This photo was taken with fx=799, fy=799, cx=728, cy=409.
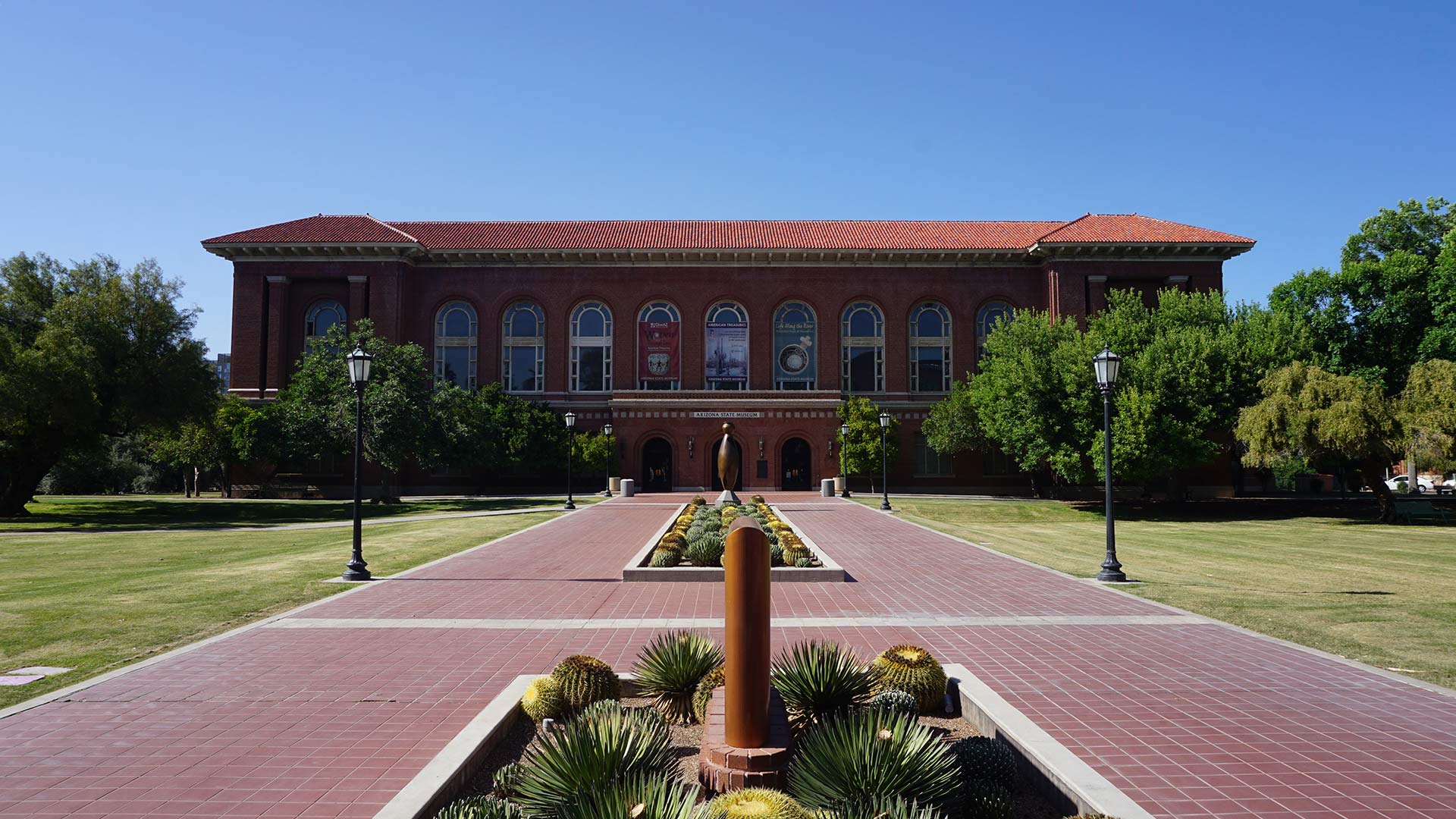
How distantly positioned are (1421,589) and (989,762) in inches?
470

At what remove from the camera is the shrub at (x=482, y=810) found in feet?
10.6

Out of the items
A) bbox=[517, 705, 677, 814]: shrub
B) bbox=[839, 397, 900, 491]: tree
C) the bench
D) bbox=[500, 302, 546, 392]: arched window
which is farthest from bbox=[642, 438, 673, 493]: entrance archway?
bbox=[517, 705, 677, 814]: shrub

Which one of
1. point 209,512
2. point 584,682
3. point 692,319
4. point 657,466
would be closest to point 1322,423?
point 584,682

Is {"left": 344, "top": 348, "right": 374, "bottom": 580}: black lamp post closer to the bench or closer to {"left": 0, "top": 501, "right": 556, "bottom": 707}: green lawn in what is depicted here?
{"left": 0, "top": 501, "right": 556, "bottom": 707}: green lawn

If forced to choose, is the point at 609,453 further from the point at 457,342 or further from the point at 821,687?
the point at 821,687

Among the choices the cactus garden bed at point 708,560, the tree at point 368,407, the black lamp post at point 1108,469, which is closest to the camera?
the cactus garden bed at point 708,560

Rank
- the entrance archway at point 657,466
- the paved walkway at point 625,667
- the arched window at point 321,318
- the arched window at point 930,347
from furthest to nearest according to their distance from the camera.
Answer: the arched window at point 930,347 < the arched window at point 321,318 < the entrance archway at point 657,466 < the paved walkway at point 625,667

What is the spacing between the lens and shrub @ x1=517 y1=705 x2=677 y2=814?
140 inches

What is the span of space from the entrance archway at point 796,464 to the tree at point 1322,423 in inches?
895

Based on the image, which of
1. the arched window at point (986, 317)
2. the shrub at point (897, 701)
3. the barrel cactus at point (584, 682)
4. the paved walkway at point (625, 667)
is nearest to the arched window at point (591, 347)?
the arched window at point (986, 317)

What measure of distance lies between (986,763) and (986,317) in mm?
45773

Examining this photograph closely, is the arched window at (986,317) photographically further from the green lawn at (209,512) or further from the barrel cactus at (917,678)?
the barrel cactus at (917,678)

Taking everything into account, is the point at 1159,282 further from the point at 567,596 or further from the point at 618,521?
the point at 567,596

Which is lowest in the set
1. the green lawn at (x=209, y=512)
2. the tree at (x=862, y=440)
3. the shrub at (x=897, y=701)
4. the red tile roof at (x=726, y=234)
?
the green lawn at (x=209, y=512)
